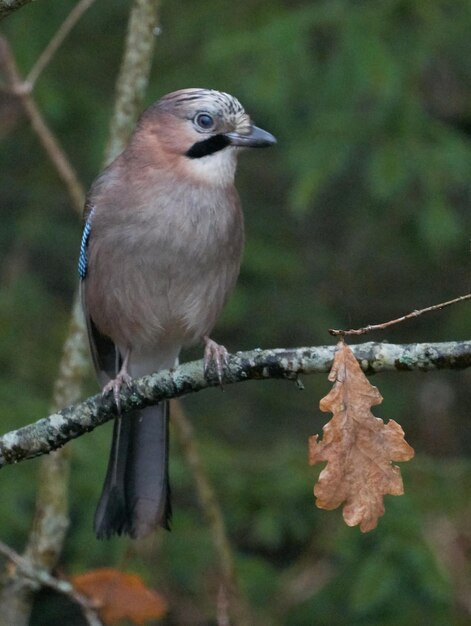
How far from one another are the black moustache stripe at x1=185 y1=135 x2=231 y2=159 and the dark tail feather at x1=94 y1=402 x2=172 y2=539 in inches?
41.5

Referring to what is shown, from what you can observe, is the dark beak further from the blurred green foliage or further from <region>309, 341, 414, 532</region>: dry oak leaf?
<region>309, 341, 414, 532</region>: dry oak leaf

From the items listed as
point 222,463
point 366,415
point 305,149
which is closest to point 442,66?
point 305,149

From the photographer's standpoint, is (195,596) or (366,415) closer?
(366,415)

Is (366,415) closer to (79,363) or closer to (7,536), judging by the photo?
(79,363)

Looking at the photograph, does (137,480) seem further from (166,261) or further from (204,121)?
(204,121)

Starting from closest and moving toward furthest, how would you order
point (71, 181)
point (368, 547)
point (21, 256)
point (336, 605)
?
1. point (71, 181)
2. point (368, 547)
3. point (336, 605)
4. point (21, 256)

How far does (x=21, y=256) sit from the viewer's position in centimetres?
739

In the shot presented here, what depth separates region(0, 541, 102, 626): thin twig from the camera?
15.2 feet

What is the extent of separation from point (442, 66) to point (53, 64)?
7.61 feet

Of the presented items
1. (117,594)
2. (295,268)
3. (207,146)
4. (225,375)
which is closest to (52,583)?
(117,594)

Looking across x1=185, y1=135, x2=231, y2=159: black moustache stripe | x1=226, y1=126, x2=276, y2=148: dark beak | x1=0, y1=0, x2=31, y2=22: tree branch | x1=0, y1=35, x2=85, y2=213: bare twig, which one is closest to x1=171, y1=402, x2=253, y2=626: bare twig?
x1=0, y1=35, x2=85, y2=213: bare twig

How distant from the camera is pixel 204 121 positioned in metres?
4.96

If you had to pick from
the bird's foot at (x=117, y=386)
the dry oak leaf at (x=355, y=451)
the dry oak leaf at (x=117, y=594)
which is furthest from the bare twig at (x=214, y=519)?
the dry oak leaf at (x=355, y=451)

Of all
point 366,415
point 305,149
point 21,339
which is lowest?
point 366,415
